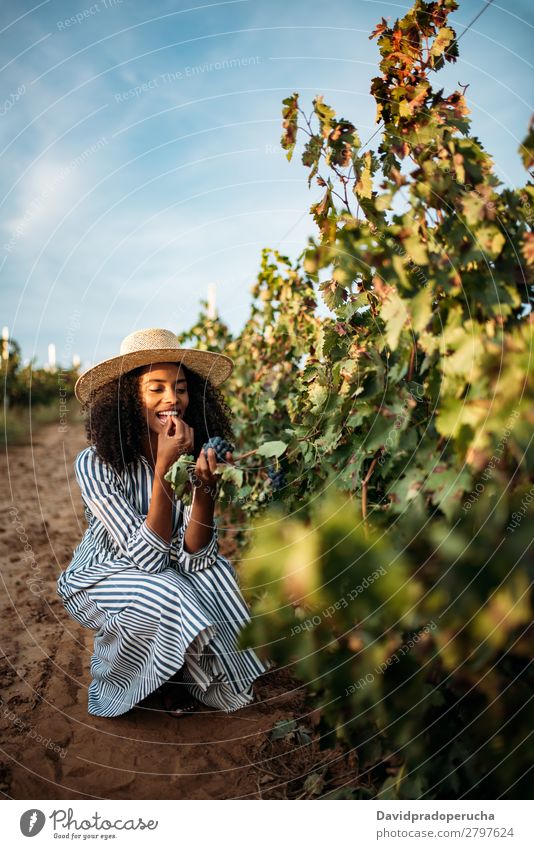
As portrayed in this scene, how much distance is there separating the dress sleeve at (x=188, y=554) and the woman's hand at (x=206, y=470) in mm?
297

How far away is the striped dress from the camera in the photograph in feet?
8.27

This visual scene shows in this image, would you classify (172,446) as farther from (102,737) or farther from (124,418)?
(102,737)

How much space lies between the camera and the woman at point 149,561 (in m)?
2.54

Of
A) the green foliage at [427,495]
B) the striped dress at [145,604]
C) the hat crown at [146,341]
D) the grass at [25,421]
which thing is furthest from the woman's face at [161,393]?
the grass at [25,421]

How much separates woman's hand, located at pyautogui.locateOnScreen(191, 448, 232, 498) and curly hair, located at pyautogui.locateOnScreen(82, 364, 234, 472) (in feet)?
1.59

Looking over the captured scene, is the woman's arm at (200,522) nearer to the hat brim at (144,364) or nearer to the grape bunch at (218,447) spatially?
the grape bunch at (218,447)

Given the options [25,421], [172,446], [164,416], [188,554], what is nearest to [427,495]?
[172,446]

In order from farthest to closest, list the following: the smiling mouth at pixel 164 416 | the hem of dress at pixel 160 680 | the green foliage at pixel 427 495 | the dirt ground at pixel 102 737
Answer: the smiling mouth at pixel 164 416
the hem of dress at pixel 160 680
the dirt ground at pixel 102 737
the green foliage at pixel 427 495

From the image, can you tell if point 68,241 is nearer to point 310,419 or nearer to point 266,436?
point 310,419

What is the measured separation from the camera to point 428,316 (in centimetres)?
147

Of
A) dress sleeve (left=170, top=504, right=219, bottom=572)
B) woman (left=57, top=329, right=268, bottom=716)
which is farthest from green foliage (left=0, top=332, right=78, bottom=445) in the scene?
dress sleeve (left=170, top=504, right=219, bottom=572)

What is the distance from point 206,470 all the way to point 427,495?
3.33 feet

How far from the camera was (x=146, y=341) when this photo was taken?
297 cm
